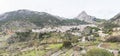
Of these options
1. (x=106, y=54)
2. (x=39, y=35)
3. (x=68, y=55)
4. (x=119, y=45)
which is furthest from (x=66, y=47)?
(x=39, y=35)

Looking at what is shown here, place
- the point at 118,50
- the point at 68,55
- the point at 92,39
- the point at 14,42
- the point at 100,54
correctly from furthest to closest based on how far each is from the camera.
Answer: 1. the point at 14,42
2. the point at 92,39
3. the point at 68,55
4. the point at 118,50
5. the point at 100,54

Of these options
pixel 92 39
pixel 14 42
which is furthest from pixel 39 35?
pixel 92 39

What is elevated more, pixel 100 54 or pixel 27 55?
pixel 100 54

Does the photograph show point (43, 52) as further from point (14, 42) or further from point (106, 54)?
point (14, 42)

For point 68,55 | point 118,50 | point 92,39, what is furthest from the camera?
point 92,39

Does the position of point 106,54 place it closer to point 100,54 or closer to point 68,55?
point 100,54

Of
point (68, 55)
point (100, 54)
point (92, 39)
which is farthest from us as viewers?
point (92, 39)

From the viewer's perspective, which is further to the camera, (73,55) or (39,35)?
(39,35)

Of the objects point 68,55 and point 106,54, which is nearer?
point 106,54

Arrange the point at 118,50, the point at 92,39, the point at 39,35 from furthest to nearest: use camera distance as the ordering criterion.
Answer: the point at 39,35, the point at 92,39, the point at 118,50
